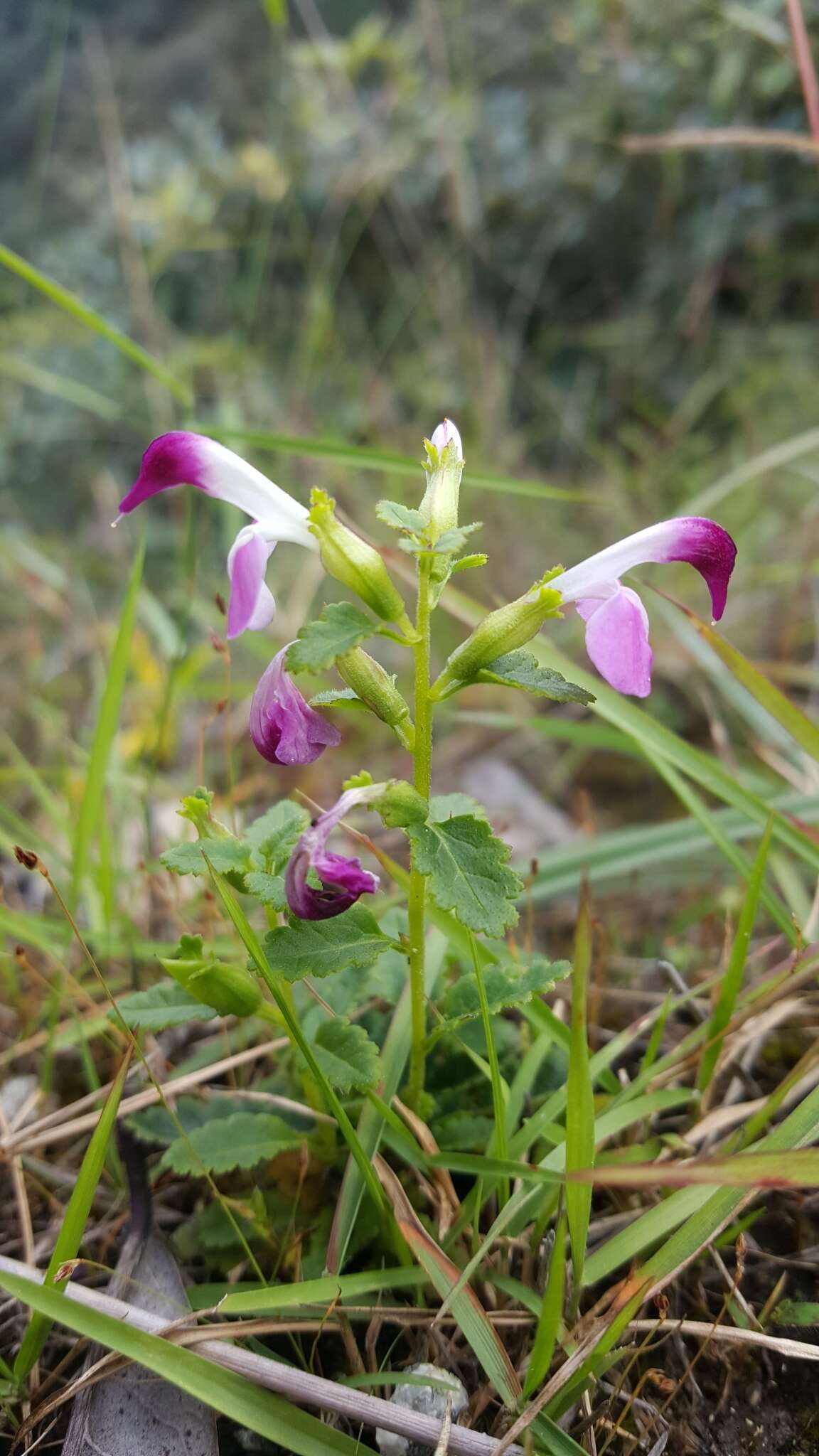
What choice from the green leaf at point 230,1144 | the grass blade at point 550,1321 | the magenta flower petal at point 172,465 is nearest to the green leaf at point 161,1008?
the green leaf at point 230,1144

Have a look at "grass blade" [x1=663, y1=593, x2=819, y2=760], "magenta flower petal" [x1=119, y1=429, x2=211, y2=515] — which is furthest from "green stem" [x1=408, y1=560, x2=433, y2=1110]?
"grass blade" [x1=663, y1=593, x2=819, y2=760]

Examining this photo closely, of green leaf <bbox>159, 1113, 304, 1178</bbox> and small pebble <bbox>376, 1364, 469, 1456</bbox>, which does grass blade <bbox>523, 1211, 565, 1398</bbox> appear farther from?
green leaf <bbox>159, 1113, 304, 1178</bbox>

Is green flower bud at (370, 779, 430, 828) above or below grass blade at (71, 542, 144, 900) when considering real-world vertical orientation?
above

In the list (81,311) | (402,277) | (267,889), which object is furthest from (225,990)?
(402,277)

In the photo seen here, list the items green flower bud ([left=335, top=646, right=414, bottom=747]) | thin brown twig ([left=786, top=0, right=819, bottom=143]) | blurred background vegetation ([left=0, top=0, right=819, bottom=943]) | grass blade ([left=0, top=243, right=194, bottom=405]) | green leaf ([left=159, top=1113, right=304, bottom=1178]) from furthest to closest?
1. blurred background vegetation ([left=0, top=0, right=819, bottom=943])
2. thin brown twig ([left=786, top=0, right=819, bottom=143])
3. grass blade ([left=0, top=243, right=194, bottom=405])
4. green leaf ([left=159, top=1113, right=304, bottom=1178])
5. green flower bud ([left=335, top=646, right=414, bottom=747])

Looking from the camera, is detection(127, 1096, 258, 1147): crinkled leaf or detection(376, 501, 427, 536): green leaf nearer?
detection(376, 501, 427, 536): green leaf

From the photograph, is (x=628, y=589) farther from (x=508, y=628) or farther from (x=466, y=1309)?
(x=466, y=1309)

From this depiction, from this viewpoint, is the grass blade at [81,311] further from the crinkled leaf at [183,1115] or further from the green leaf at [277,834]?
the crinkled leaf at [183,1115]
